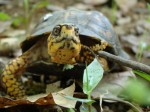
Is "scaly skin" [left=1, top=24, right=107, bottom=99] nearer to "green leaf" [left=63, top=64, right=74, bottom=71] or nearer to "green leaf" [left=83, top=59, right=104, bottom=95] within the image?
"green leaf" [left=63, top=64, right=74, bottom=71]

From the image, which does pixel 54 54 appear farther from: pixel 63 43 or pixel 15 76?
pixel 15 76

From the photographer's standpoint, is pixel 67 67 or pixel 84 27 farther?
pixel 84 27

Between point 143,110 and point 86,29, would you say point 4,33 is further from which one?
point 143,110

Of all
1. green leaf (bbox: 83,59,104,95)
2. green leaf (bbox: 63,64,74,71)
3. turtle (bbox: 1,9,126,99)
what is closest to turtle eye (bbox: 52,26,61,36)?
turtle (bbox: 1,9,126,99)

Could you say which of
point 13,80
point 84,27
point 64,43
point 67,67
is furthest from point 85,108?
point 84,27

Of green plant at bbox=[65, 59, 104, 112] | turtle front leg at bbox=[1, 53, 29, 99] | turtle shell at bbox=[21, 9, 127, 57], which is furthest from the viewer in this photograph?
turtle shell at bbox=[21, 9, 127, 57]

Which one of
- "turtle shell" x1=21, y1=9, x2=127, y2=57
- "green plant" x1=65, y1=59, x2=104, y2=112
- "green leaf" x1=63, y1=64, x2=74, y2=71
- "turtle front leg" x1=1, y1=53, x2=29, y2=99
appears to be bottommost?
"turtle front leg" x1=1, y1=53, x2=29, y2=99

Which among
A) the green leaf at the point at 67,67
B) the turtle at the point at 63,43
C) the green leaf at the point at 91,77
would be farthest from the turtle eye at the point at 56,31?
the green leaf at the point at 91,77

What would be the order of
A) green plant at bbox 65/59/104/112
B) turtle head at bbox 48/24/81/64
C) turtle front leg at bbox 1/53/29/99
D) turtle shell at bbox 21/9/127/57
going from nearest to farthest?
green plant at bbox 65/59/104/112, turtle head at bbox 48/24/81/64, turtle front leg at bbox 1/53/29/99, turtle shell at bbox 21/9/127/57
